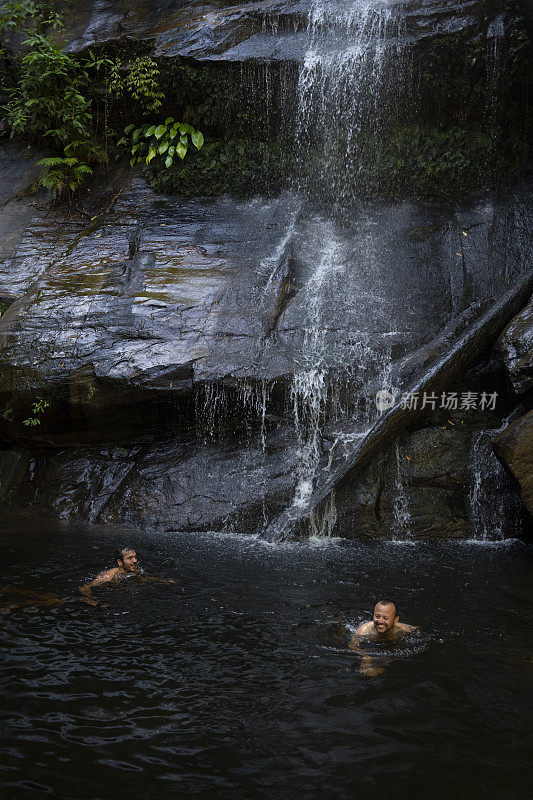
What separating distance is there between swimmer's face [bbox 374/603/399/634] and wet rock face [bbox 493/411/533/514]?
9.52ft

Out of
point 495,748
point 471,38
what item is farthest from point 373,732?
point 471,38

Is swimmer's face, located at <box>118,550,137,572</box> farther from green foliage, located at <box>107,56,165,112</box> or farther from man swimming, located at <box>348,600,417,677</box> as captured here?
green foliage, located at <box>107,56,165,112</box>

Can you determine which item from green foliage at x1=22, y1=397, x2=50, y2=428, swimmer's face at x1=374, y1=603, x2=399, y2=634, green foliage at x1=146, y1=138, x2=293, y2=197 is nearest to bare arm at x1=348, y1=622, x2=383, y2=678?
swimmer's face at x1=374, y1=603, x2=399, y2=634

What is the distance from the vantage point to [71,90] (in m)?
11.6

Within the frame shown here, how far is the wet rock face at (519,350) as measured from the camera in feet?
23.8

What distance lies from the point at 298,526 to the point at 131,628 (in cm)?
323

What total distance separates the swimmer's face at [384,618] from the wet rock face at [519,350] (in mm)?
3732

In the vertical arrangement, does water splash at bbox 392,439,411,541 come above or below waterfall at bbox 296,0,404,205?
below

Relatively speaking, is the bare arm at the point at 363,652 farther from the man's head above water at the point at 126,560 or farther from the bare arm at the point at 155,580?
the man's head above water at the point at 126,560

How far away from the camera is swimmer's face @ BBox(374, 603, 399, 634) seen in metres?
4.76

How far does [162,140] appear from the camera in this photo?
11602 mm

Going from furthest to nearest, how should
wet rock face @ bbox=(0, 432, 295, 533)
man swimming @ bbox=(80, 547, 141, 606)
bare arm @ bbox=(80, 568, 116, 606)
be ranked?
1. wet rock face @ bbox=(0, 432, 295, 533)
2. man swimming @ bbox=(80, 547, 141, 606)
3. bare arm @ bbox=(80, 568, 116, 606)

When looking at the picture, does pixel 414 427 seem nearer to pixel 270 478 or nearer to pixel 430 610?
pixel 270 478
